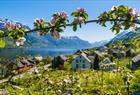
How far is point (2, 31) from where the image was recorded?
4.51m

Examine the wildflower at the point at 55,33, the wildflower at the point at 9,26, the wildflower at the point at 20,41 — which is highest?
the wildflower at the point at 9,26

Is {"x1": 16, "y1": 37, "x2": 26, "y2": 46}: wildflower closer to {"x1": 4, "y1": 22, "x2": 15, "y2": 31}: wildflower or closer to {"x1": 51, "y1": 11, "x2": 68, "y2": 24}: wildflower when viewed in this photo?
{"x1": 4, "y1": 22, "x2": 15, "y2": 31}: wildflower

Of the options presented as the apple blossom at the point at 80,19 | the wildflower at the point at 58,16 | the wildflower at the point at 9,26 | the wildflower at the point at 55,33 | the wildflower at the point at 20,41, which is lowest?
the wildflower at the point at 20,41

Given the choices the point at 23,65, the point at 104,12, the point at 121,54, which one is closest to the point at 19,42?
the point at 104,12

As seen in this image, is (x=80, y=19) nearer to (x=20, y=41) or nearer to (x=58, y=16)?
(x=58, y=16)

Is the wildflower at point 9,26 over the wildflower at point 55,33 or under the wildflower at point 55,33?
over

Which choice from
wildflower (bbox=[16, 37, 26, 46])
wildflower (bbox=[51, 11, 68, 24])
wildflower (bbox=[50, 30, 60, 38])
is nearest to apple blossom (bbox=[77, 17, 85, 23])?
wildflower (bbox=[51, 11, 68, 24])

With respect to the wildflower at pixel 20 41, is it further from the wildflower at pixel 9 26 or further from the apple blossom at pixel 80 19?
the apple blossom at pixel 80 19

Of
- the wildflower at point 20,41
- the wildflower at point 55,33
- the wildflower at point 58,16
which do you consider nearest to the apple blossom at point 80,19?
the wildflower at point 58,16

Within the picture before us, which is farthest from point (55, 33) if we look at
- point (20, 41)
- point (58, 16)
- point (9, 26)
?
point (9, 26)

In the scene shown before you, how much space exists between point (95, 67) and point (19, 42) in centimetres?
8073

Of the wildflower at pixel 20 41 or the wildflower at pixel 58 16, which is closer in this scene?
the wildflower at pixel 20 41

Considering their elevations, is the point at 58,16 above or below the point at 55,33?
above

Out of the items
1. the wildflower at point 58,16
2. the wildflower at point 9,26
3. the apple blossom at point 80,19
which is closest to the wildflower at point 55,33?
the wildflower at point 58,16
